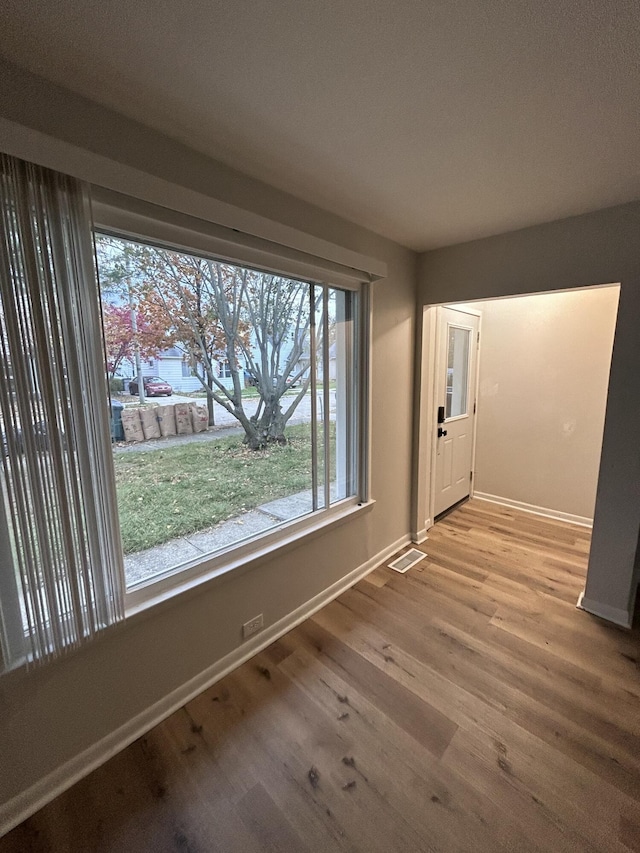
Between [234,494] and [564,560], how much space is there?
2622 millimetres

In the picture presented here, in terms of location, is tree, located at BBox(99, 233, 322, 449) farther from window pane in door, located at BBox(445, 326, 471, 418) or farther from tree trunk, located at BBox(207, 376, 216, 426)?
window pane in door, located at BBox(445, 326, 471, 418)

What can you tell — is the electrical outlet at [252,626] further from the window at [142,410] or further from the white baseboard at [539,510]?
the white baseboard at [539,510]

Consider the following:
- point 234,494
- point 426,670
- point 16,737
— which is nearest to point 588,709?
point 426,670

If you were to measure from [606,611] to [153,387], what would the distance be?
285cm

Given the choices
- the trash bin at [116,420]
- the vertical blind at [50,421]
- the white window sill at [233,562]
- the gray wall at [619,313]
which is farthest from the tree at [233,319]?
the gray wall at [619,313]

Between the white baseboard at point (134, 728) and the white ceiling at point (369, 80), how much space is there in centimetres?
232

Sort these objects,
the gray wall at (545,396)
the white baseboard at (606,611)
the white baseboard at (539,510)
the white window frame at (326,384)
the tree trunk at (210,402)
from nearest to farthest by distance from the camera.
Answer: the white window frame at (326,384) → the tree trunk at (210,402) → the white baseboard at (606,611) → the gray wall at (545,396) → the white baseboard at (539,510)

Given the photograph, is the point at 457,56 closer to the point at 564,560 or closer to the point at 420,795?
the point at 420,795

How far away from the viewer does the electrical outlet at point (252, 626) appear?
1.87 metres

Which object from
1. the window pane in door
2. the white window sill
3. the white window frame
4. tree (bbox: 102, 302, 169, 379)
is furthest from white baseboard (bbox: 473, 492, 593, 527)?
tree (bbox: 102, 302, 169, 379)

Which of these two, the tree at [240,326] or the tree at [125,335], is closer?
the tree at [125,335]

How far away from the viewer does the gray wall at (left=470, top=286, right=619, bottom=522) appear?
3211 mm

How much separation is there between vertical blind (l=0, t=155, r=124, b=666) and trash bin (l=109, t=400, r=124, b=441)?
12 cm

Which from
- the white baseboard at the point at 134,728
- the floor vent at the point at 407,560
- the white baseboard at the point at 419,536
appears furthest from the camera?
the white baseboard at the point at 419,536
